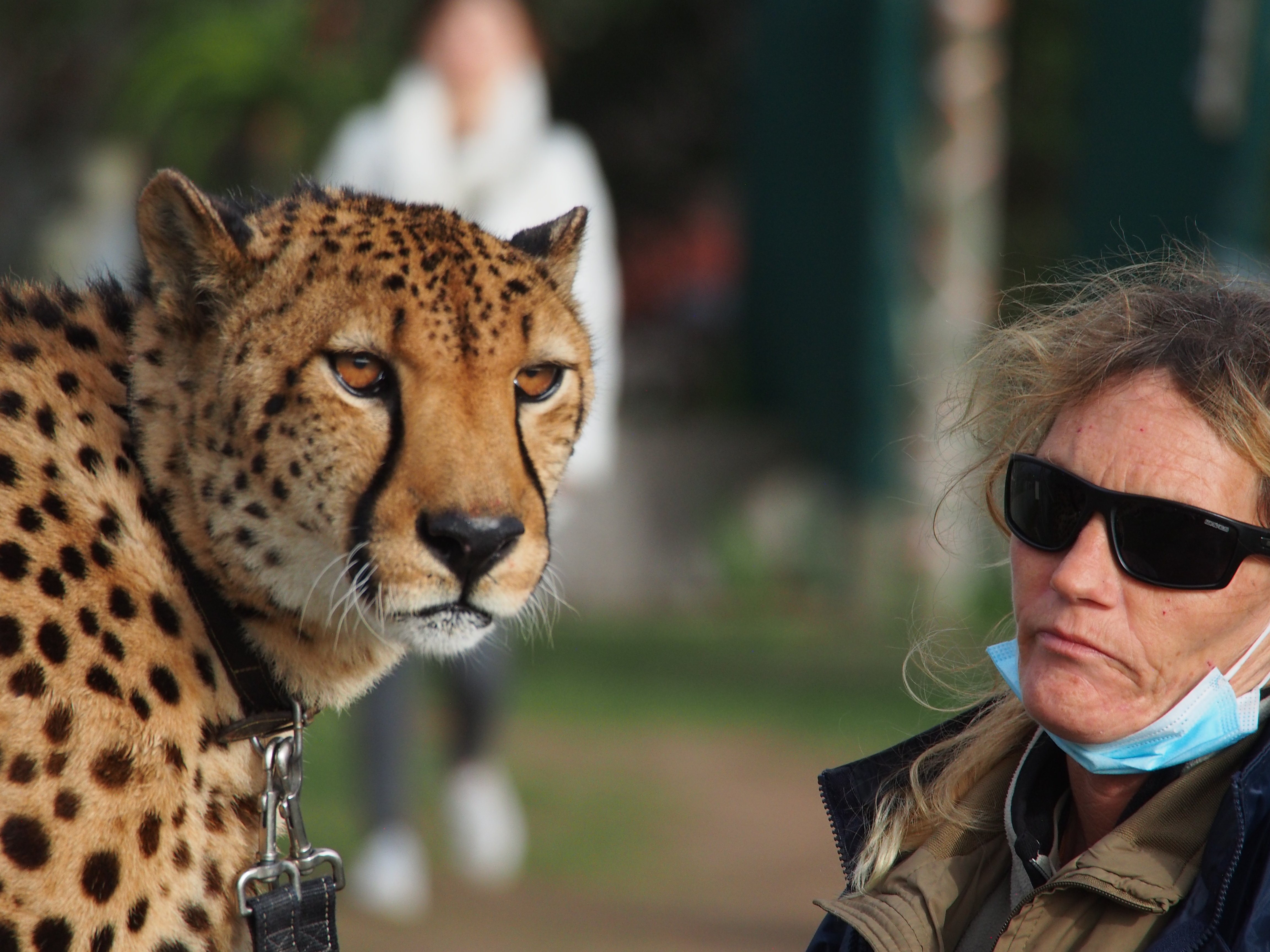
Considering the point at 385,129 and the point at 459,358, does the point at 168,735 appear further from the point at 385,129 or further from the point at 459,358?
the point at 385,129

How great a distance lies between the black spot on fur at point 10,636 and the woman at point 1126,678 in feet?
3.81

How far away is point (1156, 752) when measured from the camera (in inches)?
79.4

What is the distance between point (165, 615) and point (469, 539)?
0.45 metres

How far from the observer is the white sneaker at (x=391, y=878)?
199 inches

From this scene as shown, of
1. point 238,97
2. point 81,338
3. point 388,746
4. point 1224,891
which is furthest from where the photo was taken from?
point 238,97

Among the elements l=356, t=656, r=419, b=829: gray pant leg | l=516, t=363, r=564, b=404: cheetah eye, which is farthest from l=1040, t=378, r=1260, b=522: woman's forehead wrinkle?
l=356, t=656, r=419, b=829: gray pant leg

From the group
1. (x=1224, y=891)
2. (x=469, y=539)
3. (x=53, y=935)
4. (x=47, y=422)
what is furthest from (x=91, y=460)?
(x=1224, y=891)

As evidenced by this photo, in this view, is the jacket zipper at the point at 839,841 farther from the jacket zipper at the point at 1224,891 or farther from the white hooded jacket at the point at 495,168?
the white hooded jacket at the point at 495,168

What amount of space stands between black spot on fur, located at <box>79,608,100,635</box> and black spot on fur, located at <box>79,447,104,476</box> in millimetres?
209

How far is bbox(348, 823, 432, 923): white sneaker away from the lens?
5.05 meters

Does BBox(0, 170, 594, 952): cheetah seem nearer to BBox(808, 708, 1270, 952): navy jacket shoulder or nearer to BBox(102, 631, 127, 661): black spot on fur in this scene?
BBox(102, 631, 127, 661): black spot on fur

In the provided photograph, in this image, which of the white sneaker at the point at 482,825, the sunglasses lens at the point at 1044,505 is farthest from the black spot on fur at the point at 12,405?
the white sneaker at the point at 482,825

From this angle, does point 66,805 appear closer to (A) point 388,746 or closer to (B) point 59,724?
(B) point 59,724

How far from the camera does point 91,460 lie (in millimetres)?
2160
